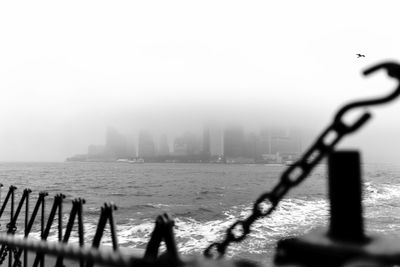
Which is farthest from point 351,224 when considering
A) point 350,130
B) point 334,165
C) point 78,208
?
point 78,208

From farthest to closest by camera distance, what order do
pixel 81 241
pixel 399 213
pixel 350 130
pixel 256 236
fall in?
pixel 399 213
pixel 256 236
pixel 81 241
pixel 350 130

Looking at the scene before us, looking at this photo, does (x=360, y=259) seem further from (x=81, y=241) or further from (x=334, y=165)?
(x=81, y=241)

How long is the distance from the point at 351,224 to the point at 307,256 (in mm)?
394

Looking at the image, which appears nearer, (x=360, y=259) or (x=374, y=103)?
(x=360, y=259)

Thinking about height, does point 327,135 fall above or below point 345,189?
above

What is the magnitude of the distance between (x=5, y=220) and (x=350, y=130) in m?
39.3

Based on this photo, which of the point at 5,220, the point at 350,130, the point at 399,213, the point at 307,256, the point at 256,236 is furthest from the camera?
the point at 5,220

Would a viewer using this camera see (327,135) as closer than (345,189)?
No

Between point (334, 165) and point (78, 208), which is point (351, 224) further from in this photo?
point (78, 208)

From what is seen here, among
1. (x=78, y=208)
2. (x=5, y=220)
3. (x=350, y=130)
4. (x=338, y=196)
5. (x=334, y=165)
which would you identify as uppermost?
(x=350, y=130)

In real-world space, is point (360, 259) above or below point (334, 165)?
below

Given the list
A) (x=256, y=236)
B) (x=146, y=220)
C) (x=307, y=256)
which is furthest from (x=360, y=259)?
(x=146, y=220)

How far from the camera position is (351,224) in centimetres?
215

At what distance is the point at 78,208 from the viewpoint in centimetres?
954
